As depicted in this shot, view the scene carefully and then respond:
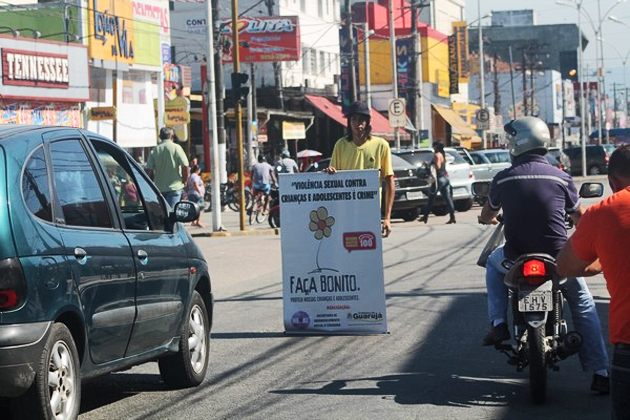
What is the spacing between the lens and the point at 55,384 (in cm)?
608

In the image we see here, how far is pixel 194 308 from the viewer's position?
838 cm

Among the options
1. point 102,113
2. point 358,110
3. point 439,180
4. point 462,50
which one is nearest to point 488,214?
point 358,110

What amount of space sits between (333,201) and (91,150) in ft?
11.6

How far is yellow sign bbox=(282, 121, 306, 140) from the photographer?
50.2 metres

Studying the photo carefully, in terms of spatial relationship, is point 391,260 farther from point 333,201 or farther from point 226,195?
point 226,195

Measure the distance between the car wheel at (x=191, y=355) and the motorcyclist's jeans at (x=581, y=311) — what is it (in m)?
2.01

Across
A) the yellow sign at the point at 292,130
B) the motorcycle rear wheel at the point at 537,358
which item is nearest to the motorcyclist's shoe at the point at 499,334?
the motorcycle rear wheel at the point at 537,358

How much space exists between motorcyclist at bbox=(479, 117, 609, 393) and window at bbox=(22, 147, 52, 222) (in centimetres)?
288

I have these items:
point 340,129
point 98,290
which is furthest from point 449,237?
point 340,129

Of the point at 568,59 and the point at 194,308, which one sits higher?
the point at 568,59

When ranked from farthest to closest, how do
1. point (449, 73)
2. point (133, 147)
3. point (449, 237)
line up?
point (449, 73), point (133, 147), point (449, 237)

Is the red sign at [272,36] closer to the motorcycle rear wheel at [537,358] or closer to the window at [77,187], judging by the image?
the window at [77,187]

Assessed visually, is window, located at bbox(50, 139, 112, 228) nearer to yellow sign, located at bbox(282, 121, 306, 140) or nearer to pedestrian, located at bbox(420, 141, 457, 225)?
pedestrian, located at bbox(420, 141, 457, 225)

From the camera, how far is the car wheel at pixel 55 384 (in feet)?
19.2
